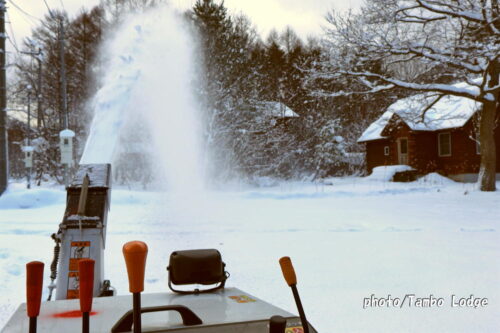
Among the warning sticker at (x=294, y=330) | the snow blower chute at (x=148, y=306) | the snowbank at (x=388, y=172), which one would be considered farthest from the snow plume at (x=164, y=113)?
the warning sticker at (x=294, y=330)

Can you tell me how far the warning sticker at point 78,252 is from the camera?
3.17 m

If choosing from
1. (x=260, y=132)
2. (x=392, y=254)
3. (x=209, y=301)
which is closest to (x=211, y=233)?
(x=392, y=254)

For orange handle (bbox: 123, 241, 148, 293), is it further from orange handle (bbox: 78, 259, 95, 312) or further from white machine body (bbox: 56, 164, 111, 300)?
white machine body (bbox: 56, 164, 111, 300)

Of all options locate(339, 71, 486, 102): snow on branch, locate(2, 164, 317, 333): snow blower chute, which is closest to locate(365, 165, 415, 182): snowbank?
locate(339, 71, 486, 102): snow on branch

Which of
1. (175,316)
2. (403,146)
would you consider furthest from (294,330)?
(403,146)

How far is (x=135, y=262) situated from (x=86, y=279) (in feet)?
0.38

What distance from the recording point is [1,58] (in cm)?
1364

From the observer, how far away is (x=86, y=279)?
1.09m

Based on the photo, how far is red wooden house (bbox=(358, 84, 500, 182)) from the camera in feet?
87.6

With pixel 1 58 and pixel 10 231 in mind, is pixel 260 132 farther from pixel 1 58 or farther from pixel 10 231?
pixel 10 231

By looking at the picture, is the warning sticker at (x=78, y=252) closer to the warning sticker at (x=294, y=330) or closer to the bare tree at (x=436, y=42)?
the warning sticker at (x=294, y=330)

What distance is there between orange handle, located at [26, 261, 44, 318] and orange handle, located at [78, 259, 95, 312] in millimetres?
108

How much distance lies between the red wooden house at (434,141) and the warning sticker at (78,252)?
77.6 ft

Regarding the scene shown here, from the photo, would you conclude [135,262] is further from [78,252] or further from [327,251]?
[327,251]
